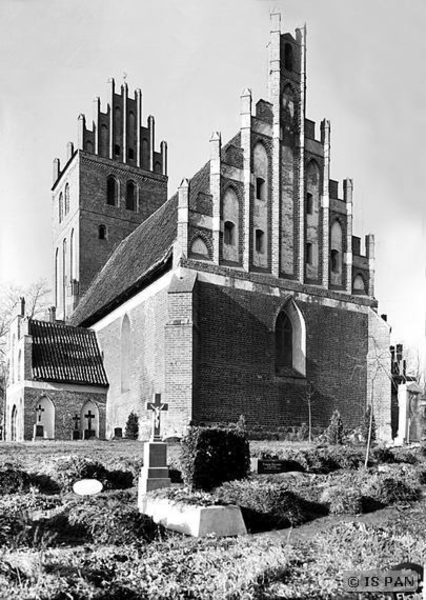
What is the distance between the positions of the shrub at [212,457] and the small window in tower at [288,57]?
18441mm

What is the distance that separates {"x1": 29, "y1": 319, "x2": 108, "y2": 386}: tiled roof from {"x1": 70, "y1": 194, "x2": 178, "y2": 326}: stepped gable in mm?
1312

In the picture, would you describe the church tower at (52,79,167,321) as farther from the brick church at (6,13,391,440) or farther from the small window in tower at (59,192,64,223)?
the brick church at (6,13,391,440)

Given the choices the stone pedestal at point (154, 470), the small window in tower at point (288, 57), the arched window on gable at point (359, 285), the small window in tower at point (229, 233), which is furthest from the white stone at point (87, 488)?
the small window in tower at point (288, 57)

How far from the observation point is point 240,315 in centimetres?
2494

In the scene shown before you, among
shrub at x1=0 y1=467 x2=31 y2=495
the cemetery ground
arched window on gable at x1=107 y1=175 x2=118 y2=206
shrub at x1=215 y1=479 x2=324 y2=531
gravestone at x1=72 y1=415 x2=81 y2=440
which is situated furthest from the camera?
arched window on gable at x1=107 y1=175 x2=118 y2=206

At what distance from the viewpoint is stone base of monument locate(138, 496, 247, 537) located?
1034 centimetres

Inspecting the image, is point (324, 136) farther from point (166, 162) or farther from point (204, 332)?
point (166, 162)

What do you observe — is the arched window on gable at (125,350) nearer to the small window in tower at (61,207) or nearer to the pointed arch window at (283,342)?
the pointed arch window at (283,342)

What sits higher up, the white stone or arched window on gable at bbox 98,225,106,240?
arched window on gable at bbox 98,225,106,240

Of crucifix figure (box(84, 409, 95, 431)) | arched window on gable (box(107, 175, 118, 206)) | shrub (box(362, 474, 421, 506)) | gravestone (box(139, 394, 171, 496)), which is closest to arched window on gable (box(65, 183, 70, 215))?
arched window on gable (box(107, 175, 118, 206))

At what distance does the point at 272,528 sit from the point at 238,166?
17025 mm

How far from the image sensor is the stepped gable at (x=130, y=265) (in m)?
27.3

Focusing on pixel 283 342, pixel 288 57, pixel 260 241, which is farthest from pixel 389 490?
pixel 288 57

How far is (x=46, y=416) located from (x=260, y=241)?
11.9 m
